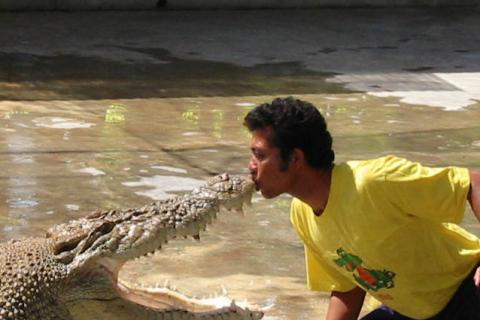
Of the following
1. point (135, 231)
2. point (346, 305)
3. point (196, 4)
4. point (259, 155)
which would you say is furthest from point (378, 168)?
point (196, 4)

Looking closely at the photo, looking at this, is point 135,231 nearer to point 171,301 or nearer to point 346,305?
point 171,301

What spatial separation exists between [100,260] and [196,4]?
1055cm

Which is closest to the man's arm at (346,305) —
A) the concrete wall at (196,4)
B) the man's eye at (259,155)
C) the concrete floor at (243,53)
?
the man's eye at (259,155)

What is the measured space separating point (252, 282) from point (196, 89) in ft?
15.1

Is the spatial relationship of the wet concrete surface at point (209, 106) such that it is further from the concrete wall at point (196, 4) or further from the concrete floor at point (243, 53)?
the concrete wall at point (196, 4)

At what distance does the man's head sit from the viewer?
3.45 m

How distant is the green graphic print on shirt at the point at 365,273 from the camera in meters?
3.62

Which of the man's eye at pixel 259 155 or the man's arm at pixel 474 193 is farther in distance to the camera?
the man's eye at pixel 259 155

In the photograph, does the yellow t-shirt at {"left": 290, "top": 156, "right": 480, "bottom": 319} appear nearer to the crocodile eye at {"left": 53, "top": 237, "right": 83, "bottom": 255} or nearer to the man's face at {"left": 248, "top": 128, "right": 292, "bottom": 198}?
the man's face at {"left": 248, "top": 128, "right": 292, "bottom": 198}

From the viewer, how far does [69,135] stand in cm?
799

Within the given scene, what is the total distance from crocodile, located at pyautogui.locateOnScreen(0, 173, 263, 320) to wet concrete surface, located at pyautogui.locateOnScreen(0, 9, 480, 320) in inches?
49.1

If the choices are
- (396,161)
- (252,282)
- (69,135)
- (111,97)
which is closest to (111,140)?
(69,135)

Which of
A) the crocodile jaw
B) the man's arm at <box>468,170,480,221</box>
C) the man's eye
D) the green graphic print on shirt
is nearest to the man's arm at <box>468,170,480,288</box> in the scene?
the man's arm at <box>468,170,480,221</box>

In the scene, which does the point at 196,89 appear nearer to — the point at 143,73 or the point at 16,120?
the point at 143,73
